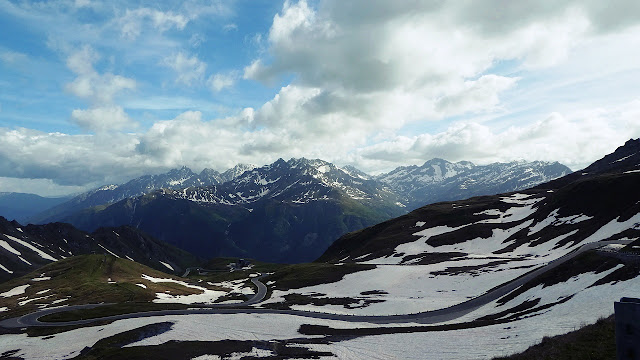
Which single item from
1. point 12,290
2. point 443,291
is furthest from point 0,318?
point 443,291

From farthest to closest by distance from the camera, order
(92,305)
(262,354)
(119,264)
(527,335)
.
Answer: (119,264), (92,305), (262,354), (527,335)

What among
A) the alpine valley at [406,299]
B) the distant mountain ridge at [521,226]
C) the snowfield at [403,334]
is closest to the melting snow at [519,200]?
the distant mountain ridge at [521,226]

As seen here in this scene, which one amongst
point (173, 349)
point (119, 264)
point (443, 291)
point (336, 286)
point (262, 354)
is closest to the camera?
point (262, 354)

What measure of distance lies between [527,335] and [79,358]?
54.0 metres

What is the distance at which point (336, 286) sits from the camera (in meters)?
111

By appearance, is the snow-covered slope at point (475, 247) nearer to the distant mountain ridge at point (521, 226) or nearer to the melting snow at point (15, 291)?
the distant mountain ridge at point (521, 226)

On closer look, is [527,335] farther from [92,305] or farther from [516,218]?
[516,218]

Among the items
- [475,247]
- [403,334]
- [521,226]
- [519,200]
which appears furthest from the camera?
[519,200]

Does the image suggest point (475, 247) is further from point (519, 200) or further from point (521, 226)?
point (519, 200)

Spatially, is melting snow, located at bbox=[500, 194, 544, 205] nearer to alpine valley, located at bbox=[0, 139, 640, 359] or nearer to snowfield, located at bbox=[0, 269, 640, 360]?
alpine valley, located at bbox=[0, 139, 640, 359]

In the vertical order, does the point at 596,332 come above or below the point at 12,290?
above

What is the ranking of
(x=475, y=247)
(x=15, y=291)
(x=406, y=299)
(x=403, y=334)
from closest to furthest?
(x=403, y=334) → (x=406, y=299) → (x=475, y=247) → (x=15, y=291)

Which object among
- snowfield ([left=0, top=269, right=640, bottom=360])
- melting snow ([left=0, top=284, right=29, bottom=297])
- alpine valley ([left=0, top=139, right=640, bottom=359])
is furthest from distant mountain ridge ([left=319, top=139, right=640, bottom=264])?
melting snow ([left=0, top=284, right=29, bottom=297])

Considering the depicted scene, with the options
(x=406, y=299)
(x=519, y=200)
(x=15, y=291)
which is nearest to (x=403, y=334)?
(x=406, y=299)
